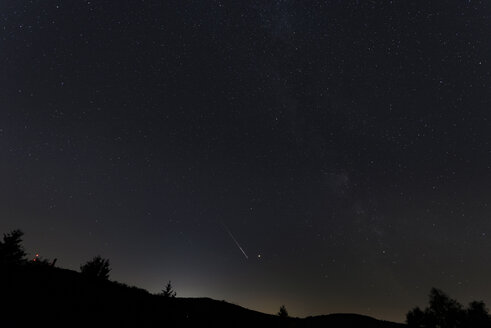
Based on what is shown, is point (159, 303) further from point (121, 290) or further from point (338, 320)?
point (338, 320)

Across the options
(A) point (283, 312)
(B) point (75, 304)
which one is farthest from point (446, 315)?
(B) point (75, 304)

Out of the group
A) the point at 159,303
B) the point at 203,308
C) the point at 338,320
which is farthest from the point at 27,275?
the point at 338,320

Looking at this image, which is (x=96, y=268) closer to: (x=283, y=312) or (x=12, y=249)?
→ (x=12, y=249)

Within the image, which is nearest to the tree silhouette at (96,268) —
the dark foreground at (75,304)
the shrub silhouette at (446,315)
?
the dark foreground at (75,304)

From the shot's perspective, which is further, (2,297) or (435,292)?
(435,292)

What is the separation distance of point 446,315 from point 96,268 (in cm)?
4947

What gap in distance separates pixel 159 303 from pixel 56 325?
13.2m

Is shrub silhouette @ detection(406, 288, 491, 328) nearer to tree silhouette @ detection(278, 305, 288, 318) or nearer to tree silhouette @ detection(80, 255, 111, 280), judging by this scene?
tree silhouette @ detection(278, 305, 288, 318)

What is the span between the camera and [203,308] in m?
44.1

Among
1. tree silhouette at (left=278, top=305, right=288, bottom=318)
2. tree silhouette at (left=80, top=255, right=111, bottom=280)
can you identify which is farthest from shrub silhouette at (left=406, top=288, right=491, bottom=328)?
tree silhouette at (left=80, top=255, right=111, bottom=280)

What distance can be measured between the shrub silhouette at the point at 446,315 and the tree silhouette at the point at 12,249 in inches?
2169

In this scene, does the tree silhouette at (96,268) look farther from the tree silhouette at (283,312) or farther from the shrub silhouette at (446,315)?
the shrub silhouette at (446,315)

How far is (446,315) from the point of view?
147 feet

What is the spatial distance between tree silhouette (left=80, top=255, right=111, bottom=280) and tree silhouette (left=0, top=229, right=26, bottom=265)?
269 inches
